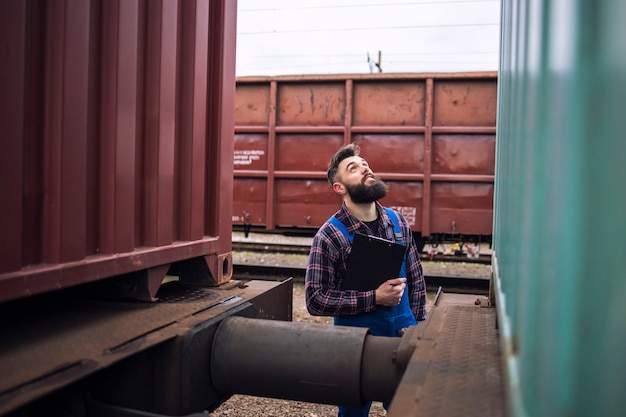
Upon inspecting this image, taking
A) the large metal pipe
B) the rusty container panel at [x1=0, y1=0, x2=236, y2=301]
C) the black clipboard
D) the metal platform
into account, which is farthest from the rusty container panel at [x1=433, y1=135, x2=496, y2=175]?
the large metal pipe

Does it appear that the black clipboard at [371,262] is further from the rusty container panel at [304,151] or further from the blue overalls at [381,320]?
the rusty container panel at [304,151]

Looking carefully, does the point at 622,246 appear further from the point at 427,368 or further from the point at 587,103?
the point at 427,368

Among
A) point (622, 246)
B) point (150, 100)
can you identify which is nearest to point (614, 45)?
point (622, 246)

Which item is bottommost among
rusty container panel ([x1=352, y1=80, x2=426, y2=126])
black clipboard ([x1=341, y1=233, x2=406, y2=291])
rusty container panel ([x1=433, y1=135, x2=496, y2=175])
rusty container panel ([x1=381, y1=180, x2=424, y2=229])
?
black clipboard ([x1=341, y1=233, x2=406, y2=291])

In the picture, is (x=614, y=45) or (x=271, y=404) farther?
(x=271, y=404)

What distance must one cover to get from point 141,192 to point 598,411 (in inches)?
72.6

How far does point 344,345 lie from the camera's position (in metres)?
1.88

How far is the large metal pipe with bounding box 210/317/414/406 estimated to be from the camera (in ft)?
6.03

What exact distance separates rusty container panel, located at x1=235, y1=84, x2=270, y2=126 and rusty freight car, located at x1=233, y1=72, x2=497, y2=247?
16 millimetres

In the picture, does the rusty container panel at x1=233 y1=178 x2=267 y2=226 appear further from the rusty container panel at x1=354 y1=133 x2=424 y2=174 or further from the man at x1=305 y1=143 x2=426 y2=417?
the man at x1=305 y1=143 x2=426 y2=417

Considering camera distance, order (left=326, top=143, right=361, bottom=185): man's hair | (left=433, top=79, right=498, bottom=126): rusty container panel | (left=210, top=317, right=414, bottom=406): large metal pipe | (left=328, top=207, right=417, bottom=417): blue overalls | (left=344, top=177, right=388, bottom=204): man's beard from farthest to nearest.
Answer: (left=433, top=79, right=498, bottom=126): rusty container panel, (left=326, top=143, right=361, bottom=185): man's hair, (left=344, top=177, right=388, bottom=204): man's beard, (left=328, top=207, right=417, bottom=417): blue overalls, (left=210, top=317, right=414, bottom=406): large metal pipe

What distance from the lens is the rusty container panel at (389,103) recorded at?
26.2 ft

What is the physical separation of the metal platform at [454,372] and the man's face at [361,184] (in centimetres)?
96

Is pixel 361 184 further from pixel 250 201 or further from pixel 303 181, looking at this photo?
pixel 250 201
